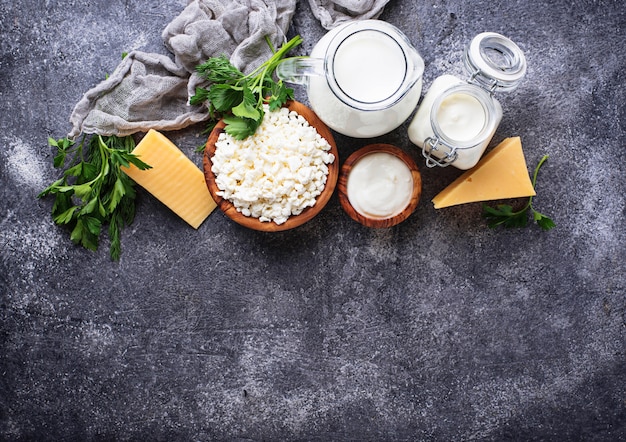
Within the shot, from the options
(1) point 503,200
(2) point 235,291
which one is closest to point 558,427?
(1) point 503,200

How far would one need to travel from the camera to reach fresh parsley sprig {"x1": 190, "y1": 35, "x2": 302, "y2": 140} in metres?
1.33

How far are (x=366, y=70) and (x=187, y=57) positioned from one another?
0.51 metres

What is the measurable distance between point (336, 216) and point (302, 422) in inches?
22.8

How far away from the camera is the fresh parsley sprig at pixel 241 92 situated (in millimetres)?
1330

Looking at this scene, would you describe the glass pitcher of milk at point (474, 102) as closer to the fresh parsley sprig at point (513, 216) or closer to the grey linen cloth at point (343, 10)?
the fresh parsley sprig at point (513, 216)

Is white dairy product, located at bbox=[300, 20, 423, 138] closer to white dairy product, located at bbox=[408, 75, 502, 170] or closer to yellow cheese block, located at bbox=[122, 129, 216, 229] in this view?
white dairy product, located at bbox=[408, 75, 502, 170]

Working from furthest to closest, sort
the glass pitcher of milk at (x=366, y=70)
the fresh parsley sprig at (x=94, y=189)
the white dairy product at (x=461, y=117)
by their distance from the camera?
1. the fresh parsley sprig at (x=94, y=189)
2. the white dairy product at (x=461, y=117)
3. the glass pitcher of milk at (x=366, y=70)

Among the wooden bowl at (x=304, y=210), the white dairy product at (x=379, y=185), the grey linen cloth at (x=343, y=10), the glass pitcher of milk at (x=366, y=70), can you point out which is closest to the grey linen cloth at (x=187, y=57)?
the grey linen cloth at (x=343, y=10)

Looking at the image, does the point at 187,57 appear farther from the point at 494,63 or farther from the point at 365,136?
the point at 494,63

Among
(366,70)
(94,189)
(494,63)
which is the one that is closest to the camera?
(366,70)

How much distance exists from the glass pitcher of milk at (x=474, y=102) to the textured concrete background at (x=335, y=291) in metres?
0.19

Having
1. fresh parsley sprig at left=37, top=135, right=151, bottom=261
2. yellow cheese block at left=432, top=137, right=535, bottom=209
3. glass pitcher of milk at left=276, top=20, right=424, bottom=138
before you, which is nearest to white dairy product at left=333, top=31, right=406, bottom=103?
glass pitcher of milk at left=276, top=20, right=424, bottom=138

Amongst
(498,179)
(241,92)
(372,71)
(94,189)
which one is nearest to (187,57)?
(241,92)

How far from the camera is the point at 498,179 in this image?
4.58ft
